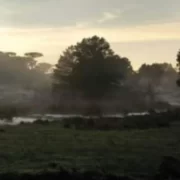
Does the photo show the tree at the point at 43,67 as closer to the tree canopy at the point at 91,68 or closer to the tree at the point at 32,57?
the tree at the point at 32,57

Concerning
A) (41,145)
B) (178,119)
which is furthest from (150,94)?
(41,145)

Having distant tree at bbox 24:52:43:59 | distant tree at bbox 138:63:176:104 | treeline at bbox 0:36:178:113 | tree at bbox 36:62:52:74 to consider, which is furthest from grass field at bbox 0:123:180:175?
tree at bbox 36:62:52:74

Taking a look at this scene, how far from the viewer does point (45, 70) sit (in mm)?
162625

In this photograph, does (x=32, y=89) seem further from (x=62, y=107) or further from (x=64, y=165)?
(x=64, y=165)

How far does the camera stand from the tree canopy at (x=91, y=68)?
296 ft

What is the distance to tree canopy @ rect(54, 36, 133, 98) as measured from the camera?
9031 cm

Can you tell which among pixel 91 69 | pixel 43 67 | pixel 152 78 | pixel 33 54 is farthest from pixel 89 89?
pixel 43 67

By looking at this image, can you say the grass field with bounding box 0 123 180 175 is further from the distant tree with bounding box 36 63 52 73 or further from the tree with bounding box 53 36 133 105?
the distant tree with bounding box 36 63 52 73

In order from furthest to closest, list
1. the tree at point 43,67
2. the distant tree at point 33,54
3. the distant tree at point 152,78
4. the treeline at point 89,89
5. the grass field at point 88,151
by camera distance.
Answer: the tree at point 43,67 → the distant tree at point 33,54 → the distant tree at point 152,78 → the treeline at point 89,89 → the grass field at point 88,151

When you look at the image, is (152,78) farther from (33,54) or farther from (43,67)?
(43,67)

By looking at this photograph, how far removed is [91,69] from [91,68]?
0.30 m

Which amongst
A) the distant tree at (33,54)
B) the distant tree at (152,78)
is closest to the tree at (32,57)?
the distant tree at (33,54)

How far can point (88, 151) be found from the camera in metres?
24.6

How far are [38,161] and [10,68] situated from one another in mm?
124364
